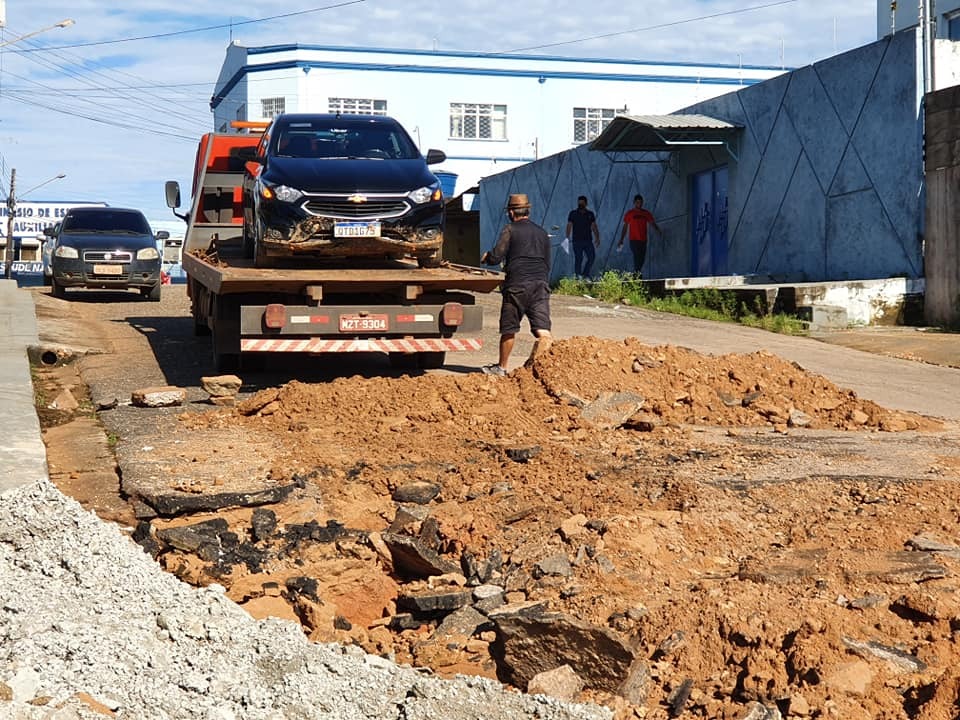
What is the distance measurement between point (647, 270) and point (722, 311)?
7567 millimetres

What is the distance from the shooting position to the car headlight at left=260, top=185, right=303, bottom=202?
1061 cm

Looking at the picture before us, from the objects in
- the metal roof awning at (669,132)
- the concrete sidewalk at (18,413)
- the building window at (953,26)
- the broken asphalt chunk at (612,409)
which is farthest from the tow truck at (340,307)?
the building window at (953,26)

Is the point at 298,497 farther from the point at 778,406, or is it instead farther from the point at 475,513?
the point at 778,406

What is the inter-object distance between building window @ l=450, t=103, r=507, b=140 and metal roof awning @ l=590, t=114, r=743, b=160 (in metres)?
25.5

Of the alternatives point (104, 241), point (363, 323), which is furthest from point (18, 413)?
point (104, 241)

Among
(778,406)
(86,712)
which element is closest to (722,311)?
(778,406)

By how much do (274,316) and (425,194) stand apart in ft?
6.28

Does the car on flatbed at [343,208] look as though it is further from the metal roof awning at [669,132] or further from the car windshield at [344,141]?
the metal roof awning at [669,132]

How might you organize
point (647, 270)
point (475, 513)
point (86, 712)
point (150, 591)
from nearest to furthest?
point (86, 712) < point (150, 591) < point (475, 513) < point (647, 270)

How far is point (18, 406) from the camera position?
8727 millimetres

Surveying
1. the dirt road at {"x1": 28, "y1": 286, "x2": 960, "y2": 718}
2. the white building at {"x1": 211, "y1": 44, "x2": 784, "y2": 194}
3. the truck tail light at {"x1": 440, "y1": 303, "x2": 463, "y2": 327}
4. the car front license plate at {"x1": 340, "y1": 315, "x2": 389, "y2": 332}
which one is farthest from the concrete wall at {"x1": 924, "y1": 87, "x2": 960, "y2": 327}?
the white building at {"x1": 211, "y1": 44, "x2": 784, "y2": 194}

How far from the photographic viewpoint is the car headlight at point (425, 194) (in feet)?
35.7

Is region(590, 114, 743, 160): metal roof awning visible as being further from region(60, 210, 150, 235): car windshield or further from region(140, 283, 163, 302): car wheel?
region(60, 210, 150, 235): car windshield

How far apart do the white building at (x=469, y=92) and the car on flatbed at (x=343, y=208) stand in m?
36.2
